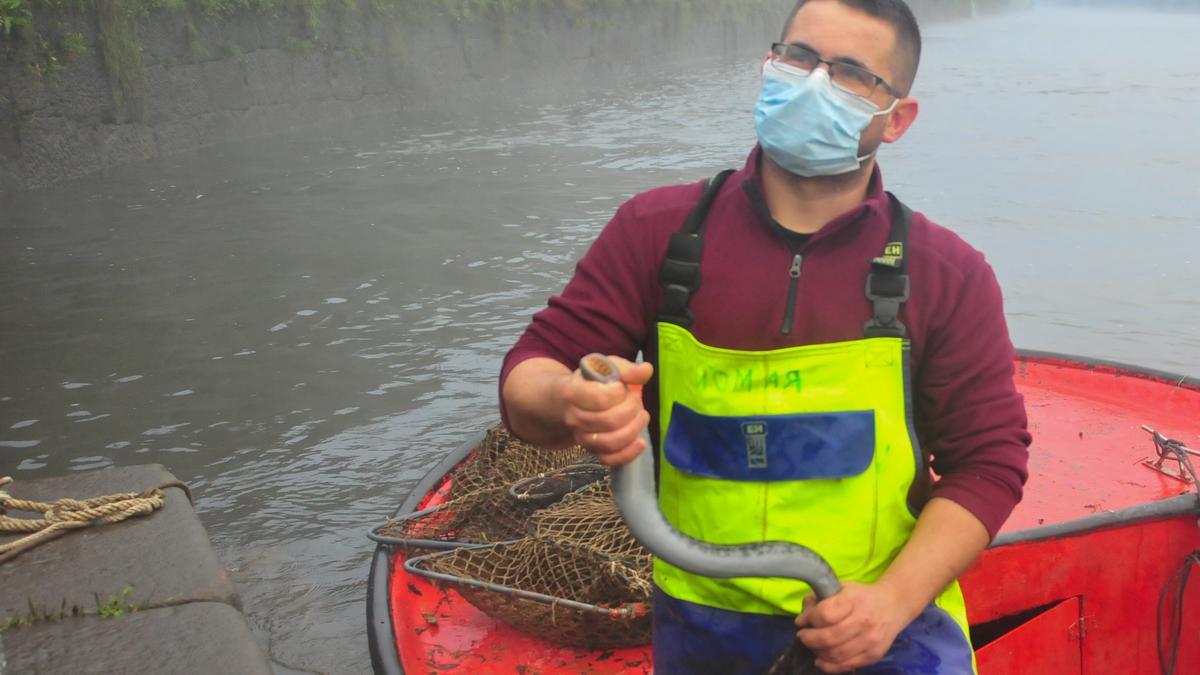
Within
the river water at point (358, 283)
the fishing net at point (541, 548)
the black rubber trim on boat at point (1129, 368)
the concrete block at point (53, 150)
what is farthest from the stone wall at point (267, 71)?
the black rubber trim on boat at point (1129, 368)

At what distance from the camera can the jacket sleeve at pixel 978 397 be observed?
216 centimetres

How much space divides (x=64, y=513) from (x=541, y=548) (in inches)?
62.6

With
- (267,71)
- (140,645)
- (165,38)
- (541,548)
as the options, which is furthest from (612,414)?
(267,71)

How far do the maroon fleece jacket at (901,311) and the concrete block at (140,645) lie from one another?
1317 mm

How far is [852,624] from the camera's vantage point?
2.02 meters

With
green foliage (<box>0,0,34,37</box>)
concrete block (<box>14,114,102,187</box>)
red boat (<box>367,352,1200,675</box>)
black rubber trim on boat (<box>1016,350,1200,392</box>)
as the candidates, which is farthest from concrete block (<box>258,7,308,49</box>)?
red boat (<box>367,352,1200,675</box>)

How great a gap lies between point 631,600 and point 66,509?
6.08 ft

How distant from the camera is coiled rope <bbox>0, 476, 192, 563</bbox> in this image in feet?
11.2

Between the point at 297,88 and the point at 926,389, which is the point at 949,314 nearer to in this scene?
the point at 926,389

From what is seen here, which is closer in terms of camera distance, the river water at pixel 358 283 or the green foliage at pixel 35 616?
the green foliage at pixel 35 616

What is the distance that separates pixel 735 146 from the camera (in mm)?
18625

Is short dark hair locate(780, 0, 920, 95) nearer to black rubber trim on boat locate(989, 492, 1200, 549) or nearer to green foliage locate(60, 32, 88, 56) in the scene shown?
black rubber trim on boat locate(989, 492, 1200, 549)

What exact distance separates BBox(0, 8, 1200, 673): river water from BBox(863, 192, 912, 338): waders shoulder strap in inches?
152

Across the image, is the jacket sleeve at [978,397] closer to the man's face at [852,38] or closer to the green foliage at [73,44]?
the man's face at [852,38]
